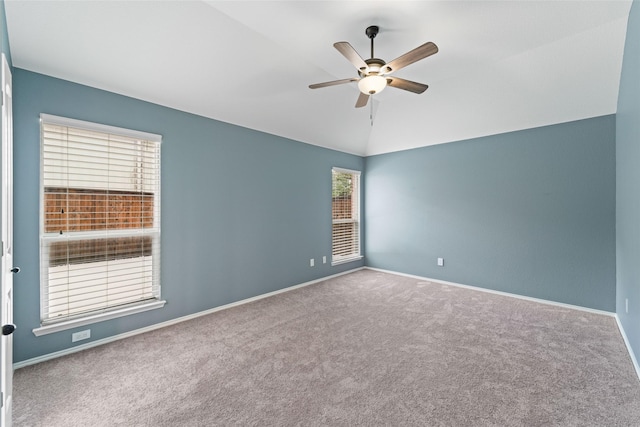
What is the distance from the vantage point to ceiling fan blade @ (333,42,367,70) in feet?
6.42

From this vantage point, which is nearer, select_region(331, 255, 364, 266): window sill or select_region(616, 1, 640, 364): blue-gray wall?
select_region(616, 1, 640, 364): blue-gray wall

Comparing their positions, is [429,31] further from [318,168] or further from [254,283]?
[254,283]

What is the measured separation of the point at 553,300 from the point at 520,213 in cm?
125

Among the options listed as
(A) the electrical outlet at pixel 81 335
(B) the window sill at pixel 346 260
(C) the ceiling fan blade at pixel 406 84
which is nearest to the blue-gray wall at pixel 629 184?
(C) the ceiling fan blade at pixel 406 84

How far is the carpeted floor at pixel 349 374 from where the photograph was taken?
1790 mm

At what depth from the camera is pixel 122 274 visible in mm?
2910

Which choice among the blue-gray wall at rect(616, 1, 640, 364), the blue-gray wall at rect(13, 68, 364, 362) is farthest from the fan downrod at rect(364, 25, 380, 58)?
the blue-gray wall at rect(13, 68, 364, 362)

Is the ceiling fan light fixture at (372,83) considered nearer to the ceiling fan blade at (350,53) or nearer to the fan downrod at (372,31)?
the ceiling fan blade at (350,53)

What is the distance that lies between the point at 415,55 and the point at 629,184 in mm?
2323

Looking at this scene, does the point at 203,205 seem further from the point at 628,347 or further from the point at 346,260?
the point at 628,347

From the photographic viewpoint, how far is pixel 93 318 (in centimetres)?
265

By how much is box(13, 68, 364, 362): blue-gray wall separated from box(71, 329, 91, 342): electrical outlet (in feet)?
0.12

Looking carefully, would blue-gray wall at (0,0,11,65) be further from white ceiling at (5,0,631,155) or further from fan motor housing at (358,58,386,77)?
fan motor housing at (358,58,386,77)

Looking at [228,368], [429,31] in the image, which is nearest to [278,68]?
[429,31]
